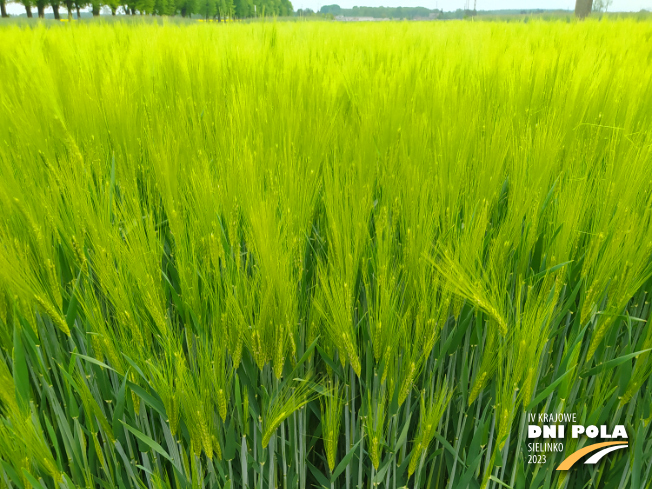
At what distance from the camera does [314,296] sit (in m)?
0.60

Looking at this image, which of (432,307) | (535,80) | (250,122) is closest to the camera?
(432,307)

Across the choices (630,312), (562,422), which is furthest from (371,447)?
(630,312)

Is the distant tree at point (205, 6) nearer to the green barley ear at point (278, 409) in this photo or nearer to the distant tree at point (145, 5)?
the distant tree at point (145, 5)

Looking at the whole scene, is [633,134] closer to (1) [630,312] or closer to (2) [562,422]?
(1) [630,312]

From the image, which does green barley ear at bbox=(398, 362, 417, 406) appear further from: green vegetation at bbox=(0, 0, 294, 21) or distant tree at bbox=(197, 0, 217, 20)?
distant tree at bbox=(197, 0, 217, 20)

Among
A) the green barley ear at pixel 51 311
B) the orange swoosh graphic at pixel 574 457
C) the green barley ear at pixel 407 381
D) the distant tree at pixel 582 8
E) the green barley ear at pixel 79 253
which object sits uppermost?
the distant tree at pixel 582 8

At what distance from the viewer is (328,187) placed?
57cm

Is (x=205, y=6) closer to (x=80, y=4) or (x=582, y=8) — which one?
(x=80, y=4)

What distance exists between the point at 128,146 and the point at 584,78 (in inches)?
41.9

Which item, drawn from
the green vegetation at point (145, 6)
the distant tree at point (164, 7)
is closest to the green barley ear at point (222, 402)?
the green vegetation at point (145, 6)

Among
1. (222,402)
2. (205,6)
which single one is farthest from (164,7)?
(222,402)

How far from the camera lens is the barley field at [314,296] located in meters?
0.51

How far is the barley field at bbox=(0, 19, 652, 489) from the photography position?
513mm

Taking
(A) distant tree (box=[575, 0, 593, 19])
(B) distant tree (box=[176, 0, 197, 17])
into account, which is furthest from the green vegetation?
(A) distant tree (box=[575, 0, 593, 19])
